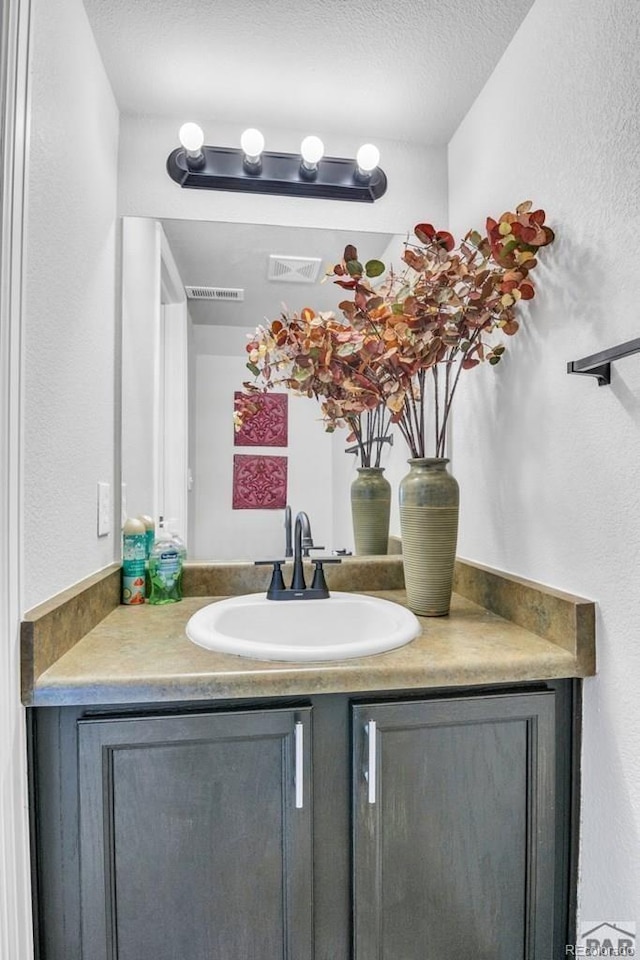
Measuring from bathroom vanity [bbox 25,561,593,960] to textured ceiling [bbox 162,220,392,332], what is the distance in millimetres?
959

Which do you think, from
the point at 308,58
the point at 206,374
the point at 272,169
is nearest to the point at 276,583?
the point at 206,374

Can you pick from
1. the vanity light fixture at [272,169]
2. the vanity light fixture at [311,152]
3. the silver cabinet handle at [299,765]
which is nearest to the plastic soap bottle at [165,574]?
the silver cabinet handle at [299,765]

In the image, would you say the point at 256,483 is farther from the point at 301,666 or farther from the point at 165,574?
the point at 301,666

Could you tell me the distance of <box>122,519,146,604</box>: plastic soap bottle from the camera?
1.41 metres

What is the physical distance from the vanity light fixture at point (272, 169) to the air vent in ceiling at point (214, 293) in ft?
0.93

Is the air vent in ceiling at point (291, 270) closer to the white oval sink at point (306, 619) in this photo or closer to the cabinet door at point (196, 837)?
the white oval sink at point (306, 619)

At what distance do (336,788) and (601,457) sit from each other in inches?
30.4

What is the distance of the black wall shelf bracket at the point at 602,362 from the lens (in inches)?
32.9

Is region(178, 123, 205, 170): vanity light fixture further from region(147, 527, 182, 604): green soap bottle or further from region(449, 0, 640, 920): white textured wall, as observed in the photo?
region(147, 527, 182, 604): green soap bottle

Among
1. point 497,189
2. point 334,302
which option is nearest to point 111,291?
point 334,302

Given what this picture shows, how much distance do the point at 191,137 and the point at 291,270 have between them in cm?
42

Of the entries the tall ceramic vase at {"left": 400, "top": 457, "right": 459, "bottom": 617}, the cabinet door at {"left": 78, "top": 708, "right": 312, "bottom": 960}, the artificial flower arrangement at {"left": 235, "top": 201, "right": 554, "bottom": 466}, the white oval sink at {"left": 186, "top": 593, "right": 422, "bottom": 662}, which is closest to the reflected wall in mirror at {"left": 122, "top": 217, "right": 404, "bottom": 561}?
the artificial flower arrangement at {"left": 235, "top": 201, "right": 554, "bottom": 466}

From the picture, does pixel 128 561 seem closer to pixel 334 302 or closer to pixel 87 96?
pixel 334 302

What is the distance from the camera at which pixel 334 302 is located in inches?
60.7
